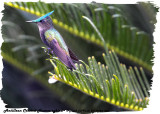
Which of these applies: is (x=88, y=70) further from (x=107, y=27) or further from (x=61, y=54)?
(x=107, y=27)

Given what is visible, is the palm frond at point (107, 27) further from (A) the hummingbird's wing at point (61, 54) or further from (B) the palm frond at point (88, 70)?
(A) the hummingbird's wing at point (61, 54)

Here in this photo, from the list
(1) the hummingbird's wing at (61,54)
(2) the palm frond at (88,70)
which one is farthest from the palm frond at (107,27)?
(1) the hummingbird's wing at (61,54)

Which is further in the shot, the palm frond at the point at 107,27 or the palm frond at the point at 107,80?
the palm frond at the point at 107,27

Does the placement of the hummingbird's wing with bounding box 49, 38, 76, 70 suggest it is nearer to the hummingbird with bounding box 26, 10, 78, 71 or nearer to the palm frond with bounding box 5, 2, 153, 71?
the hummingbird with bounding box 26, 10, 78, 71

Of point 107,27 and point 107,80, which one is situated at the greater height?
point 107,27

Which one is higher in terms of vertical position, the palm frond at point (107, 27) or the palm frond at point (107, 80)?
the palm frond at point (107, 27)

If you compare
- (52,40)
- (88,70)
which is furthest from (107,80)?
(52,40)

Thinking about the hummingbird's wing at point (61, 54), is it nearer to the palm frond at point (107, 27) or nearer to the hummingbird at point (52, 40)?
the hummingbird at point (52, 40)
